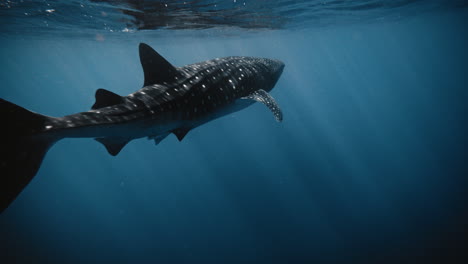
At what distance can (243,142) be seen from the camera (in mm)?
26922

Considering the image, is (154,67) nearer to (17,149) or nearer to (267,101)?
(17,149)

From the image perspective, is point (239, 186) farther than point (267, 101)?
Yes

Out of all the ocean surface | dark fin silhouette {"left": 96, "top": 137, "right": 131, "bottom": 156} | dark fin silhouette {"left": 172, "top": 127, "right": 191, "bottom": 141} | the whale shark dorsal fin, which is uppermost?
the whale shark dorsal fin

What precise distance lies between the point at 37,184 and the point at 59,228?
1036 cm

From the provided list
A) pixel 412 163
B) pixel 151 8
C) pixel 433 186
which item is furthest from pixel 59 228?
pixel 412 163

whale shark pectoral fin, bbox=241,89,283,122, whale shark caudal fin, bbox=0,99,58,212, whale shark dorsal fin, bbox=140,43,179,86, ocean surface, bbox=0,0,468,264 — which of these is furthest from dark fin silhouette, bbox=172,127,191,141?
ocean surface, bbox=0,0,468,264

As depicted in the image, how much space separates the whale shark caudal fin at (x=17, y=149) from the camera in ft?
7.90

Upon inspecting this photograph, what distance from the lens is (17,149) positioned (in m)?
2.52

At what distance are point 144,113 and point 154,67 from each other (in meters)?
1.16

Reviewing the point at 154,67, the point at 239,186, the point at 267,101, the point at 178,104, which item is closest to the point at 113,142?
the point at 178,104

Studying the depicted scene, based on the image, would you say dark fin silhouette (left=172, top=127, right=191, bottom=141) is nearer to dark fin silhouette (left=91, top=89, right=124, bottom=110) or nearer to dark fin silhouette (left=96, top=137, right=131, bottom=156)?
dark fin silhouette (left=96, top=137, right=131, bottom=156)

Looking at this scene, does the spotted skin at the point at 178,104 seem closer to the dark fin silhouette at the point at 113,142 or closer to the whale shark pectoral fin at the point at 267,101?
the whale shark pectoral fin at the point at 267,101

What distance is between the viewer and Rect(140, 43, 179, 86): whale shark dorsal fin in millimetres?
4320

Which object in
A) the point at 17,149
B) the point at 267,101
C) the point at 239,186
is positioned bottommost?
the point at 239,186
